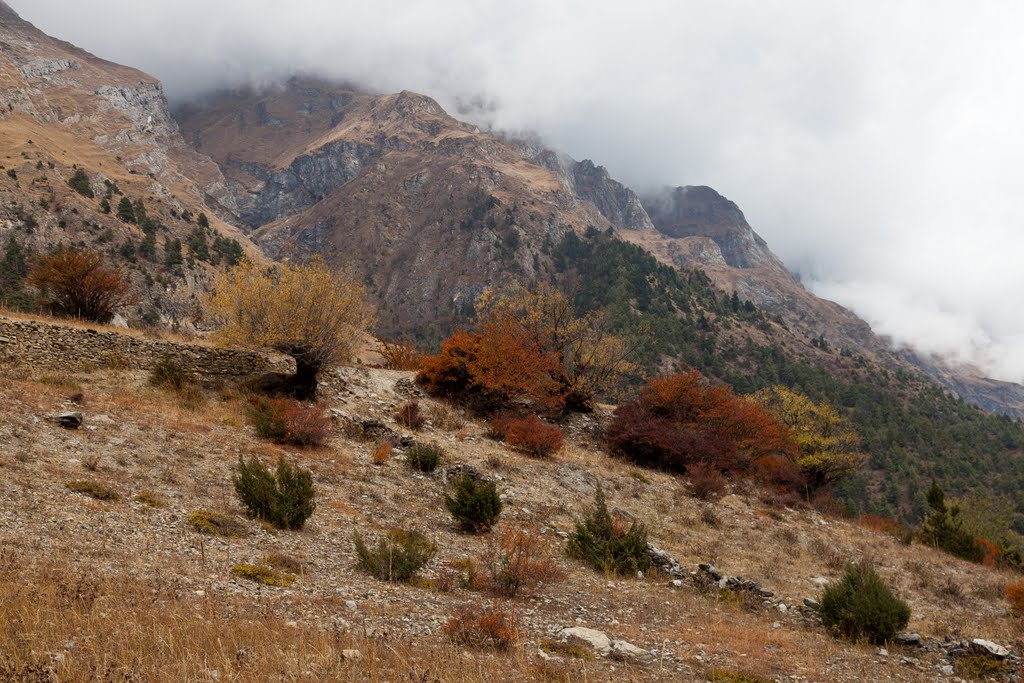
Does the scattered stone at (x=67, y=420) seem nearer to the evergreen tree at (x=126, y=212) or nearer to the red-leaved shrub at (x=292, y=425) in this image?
the red-leaved shrub at (x=292, y=425)

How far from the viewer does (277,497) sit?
Result: 10727 mm

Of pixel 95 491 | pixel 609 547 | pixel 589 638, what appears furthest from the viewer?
pixel 609 547

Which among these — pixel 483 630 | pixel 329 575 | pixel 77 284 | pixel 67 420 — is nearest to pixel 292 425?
pixel 67 420

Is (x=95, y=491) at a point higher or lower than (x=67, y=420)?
lower

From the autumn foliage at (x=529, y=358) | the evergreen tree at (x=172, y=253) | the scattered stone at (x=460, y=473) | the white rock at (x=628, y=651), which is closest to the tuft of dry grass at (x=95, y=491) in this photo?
the white rock at (x=628, y=651)

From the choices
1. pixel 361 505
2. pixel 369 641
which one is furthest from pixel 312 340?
pixel 369 641

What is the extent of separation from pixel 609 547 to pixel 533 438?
10.0m

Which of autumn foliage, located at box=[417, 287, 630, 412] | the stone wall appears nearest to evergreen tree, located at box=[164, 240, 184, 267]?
autumn foliage, located at box=[417, 287, 630, 412]

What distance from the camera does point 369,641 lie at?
550cm

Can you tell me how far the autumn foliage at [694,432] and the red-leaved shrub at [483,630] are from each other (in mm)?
19525

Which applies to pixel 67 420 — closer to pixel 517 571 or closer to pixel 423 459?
pixel 423 459

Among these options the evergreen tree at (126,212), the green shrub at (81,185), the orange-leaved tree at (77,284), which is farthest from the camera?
the green shrub at (81,185)

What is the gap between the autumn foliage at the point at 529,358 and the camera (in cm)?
2652

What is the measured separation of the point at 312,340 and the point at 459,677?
62.4 ft
